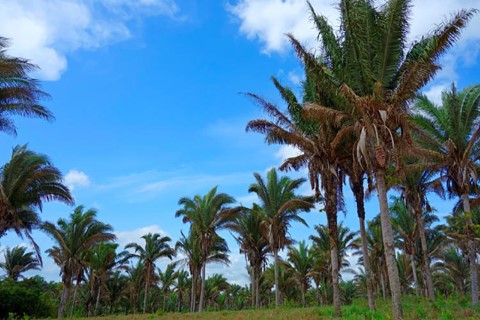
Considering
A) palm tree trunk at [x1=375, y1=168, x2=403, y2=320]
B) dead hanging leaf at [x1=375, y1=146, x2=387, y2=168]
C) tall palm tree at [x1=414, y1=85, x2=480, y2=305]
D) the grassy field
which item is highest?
tall palm tree at [x1=414, y1=85, x2=480, y2=305]

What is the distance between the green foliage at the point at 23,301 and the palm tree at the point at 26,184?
5978 mm

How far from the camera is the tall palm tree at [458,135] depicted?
1922cm

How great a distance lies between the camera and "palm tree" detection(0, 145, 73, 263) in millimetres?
20750

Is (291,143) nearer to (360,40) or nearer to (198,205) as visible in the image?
(360,40)

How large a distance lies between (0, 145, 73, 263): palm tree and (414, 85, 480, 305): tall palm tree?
67.6 feet

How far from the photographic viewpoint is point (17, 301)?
84.2 feet

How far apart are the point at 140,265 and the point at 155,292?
636 inches

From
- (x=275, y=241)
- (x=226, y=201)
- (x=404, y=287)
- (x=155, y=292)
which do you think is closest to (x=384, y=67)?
(x=275, y=241)

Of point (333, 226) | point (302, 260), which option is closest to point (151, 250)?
point (302, 260)

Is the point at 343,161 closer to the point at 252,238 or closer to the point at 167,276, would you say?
the point at 252,238

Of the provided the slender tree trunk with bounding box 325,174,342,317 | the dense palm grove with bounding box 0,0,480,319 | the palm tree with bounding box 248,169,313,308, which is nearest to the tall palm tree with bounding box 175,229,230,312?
the dense palm grove with bounding box 0,0,480,319

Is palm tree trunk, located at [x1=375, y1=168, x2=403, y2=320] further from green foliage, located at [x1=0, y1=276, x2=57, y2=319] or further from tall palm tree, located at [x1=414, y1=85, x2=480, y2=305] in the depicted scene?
green foliage, located at [x1=0, y1=276, x2=57, y2=319]

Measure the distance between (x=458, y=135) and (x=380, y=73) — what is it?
8468 millimetres

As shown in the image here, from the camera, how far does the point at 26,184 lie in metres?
21.0
